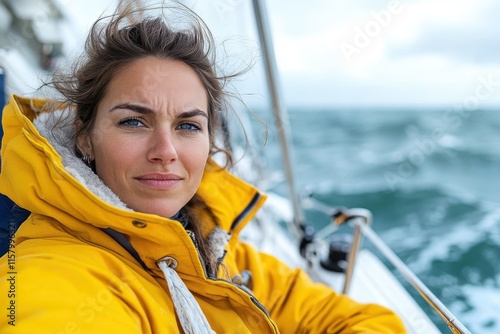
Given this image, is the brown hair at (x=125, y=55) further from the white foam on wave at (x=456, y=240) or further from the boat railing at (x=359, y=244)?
the white foam on wave at (x=456, y=240)

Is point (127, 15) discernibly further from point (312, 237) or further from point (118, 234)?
point (312, 237)

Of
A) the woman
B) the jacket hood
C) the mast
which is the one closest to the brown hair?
the woman

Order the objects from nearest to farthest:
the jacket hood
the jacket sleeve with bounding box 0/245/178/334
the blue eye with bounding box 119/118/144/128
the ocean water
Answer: the jacket sleeve with bounding box 0/245/178/334 < the jacket hood < the blue eye with bounding box 119/118/144/128 < the ocean water

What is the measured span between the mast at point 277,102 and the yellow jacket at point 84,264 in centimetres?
81

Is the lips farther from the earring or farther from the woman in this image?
the earring

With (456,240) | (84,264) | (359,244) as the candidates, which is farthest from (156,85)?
(456,240)

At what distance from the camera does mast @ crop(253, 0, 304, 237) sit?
4.98 ft

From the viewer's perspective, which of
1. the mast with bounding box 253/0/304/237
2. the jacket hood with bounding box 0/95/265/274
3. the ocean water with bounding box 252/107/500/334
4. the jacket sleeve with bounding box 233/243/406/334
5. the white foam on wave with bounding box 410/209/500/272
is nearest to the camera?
the jacket hood with bounding box 0/95/265/274

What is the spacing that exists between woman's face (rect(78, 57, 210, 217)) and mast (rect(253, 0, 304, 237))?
772mm

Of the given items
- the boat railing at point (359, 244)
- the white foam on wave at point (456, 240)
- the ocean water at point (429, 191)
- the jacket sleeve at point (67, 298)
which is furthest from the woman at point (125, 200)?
the white foam on wave at point (456, 240)

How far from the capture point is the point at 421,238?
3629 mm

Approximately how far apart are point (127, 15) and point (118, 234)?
1.45ft

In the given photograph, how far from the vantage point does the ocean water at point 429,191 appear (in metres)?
2.49

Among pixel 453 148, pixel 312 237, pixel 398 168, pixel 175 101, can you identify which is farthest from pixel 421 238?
pixel 453 148
